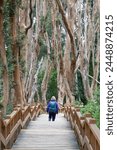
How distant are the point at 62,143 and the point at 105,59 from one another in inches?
302

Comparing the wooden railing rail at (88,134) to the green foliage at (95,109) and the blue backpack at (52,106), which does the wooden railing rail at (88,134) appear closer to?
the green foliage at (95,109)

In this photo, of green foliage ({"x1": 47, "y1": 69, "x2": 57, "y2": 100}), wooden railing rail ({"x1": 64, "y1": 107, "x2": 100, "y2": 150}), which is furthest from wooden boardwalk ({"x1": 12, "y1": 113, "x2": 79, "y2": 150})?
green foliage ({"x1": 47, "y1": 69, "x2": 57, "y2": 100})

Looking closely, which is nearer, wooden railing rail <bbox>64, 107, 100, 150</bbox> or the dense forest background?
wooden railing rail <bbox>64, 107, 100, 150</bbox>

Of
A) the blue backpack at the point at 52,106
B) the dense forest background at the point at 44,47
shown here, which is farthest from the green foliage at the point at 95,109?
the blue backpack at the point at 52,106

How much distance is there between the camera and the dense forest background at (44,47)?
1572 cm

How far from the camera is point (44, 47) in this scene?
121 ft

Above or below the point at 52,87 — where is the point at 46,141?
below

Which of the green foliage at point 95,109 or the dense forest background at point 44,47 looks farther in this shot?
the dense forest background at point 44,47

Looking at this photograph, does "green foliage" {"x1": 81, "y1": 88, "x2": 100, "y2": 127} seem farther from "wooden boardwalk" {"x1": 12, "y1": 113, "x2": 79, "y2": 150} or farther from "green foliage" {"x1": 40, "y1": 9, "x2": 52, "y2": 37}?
"green foliage" {"x1": 40, "y1": 9, "x2": 52, "y2": 37}

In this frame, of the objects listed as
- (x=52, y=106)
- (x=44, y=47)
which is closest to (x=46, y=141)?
(x=52, y=106)

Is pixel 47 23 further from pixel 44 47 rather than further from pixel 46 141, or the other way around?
pixel 46 141

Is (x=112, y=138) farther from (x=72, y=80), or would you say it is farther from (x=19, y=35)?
(x=72, y=80)

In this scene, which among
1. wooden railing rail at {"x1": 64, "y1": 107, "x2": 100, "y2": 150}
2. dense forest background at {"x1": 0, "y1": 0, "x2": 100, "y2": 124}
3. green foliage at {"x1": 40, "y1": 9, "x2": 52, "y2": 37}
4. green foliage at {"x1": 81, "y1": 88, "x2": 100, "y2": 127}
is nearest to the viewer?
wooden railing rail at {"x1": 64, "y1": 107, "x2": 100, "y2": 150}

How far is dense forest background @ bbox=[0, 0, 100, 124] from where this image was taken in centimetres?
1572
